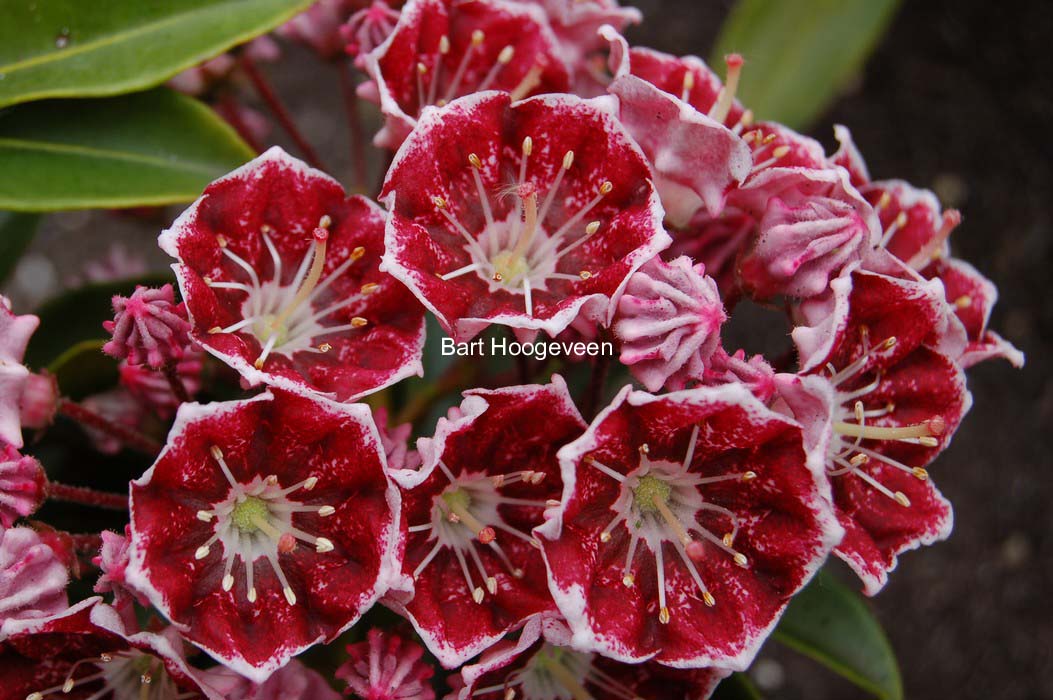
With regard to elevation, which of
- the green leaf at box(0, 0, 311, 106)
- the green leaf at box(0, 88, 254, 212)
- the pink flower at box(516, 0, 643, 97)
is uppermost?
the pink flower at box(516, 0, 643, 97)

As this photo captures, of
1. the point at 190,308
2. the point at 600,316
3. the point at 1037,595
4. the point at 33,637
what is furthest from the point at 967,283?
the point at 1037,595

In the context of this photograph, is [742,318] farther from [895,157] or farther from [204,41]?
[204,41]

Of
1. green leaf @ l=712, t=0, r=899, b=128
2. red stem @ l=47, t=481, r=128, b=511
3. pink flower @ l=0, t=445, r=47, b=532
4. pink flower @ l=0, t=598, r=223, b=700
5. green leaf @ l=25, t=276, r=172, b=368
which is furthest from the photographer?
green leaf @ l=712, t=0, r=899, b=128

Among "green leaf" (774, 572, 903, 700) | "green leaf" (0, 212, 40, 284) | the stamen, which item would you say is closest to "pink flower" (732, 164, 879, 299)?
the stamen

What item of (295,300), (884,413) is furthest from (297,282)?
(884,413)

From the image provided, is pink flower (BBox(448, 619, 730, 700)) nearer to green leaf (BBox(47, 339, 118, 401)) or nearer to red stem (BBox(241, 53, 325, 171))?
green leaf (BBox(47, 339, 118, 401))

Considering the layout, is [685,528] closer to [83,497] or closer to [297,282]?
[297,282]
